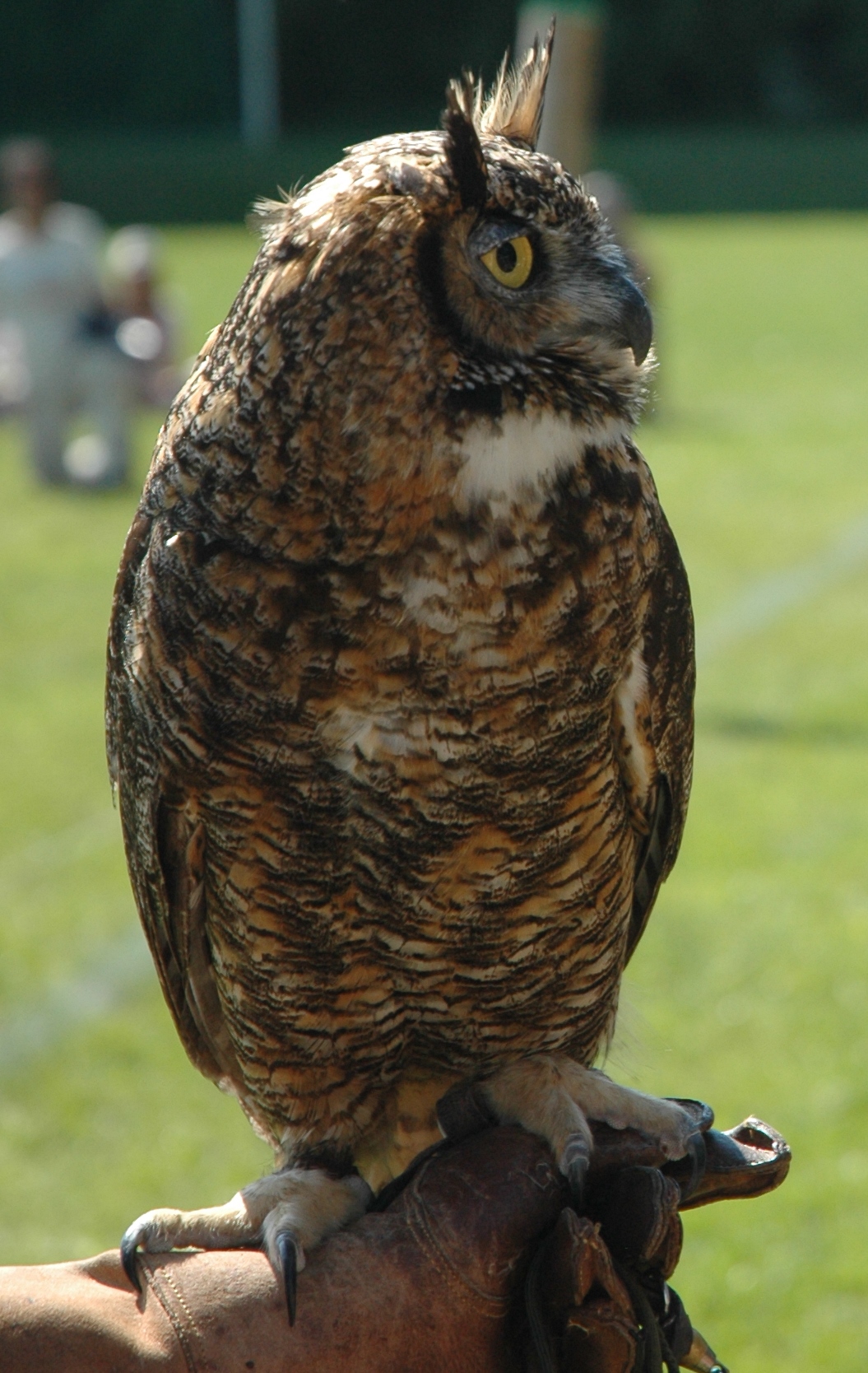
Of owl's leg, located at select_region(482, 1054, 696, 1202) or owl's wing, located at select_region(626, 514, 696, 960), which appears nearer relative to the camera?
owl's wing, located at select_region(626, 514, 696, 960)

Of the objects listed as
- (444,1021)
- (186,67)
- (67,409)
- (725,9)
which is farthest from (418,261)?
(725,9)

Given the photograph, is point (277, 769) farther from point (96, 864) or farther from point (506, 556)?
point (96, 864)

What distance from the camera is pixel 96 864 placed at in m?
7.16

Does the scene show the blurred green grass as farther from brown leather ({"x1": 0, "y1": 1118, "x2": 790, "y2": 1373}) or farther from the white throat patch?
the white throat patch

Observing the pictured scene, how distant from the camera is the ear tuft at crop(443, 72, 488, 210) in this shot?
2.10 m

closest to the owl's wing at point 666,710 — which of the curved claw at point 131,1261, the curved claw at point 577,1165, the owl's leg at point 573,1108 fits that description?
the owl's leg at point 573,1108

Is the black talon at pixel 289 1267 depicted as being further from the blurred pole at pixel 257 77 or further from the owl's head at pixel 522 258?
the blurred pole at pixel 257 77

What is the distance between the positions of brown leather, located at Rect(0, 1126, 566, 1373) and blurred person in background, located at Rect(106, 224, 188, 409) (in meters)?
12.4

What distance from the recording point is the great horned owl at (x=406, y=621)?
84.1 inches

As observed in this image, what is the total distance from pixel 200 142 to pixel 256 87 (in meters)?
4.15

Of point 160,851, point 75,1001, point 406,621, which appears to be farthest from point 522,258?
point 75,1001

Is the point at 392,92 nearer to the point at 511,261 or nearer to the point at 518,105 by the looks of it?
the point at 518,105

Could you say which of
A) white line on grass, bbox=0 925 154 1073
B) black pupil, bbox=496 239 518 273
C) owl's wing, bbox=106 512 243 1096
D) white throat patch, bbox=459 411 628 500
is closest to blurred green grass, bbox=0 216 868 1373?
white line on grass, bbox=0 925 154 1073

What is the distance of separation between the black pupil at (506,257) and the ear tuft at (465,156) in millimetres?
60
